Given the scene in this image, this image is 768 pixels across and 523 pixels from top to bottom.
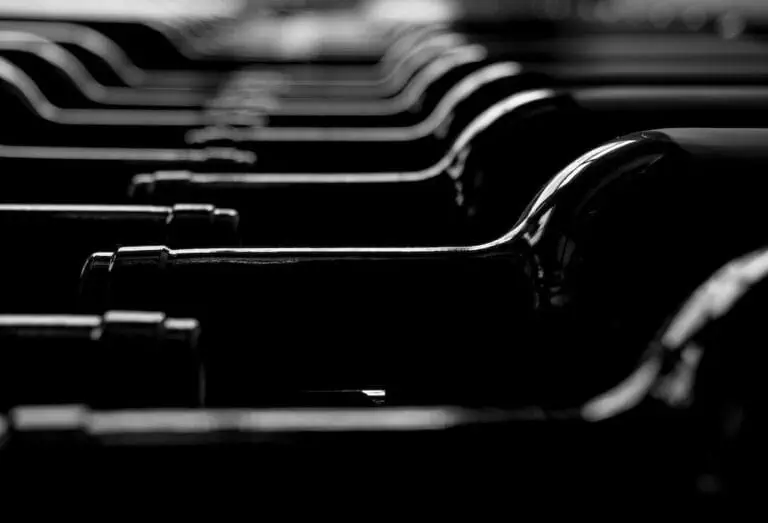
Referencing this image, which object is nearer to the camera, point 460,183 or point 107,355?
point 107,355

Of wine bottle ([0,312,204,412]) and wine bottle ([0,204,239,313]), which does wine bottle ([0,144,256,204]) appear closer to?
wine bottle ([0,204,239,313])

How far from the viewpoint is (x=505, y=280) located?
1.09ft

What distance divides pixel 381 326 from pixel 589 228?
0.27ft

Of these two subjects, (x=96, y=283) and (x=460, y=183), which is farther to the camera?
(x=460, y=183)

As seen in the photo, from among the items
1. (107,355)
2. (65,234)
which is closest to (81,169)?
(65,234)

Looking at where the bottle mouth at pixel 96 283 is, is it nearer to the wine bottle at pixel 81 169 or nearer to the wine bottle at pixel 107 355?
the wine bottle at pixel 107 355

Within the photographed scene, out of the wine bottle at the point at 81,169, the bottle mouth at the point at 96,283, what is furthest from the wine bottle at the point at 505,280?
the wine bottle at the point at 81,169

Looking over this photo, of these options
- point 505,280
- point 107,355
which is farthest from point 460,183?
point 107,355

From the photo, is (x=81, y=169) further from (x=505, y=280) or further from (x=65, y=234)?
(x=505, y=280)

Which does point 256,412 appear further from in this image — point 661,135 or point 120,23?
point 120,23

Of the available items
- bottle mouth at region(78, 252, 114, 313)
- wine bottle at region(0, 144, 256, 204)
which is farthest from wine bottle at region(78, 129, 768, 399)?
wine bottle at region(0, 144, 256, 204)

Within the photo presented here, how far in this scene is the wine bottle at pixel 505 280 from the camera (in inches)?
12.3

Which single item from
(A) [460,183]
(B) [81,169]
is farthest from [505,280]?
(B) [81,169]

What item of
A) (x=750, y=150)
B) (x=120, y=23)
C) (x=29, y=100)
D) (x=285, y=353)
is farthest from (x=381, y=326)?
(x=120, y=23)
